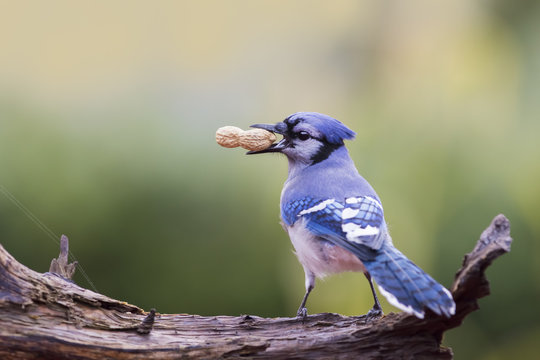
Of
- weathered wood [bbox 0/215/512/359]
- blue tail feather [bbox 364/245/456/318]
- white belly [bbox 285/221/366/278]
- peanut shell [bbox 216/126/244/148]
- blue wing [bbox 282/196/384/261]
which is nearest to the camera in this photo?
blue tail feather [bbox 364/245/456/318]

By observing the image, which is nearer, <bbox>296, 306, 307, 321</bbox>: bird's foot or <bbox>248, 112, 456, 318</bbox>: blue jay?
<bbox>248, 112, 456, 318</bbox>: blue jay

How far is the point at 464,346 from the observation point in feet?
8.80

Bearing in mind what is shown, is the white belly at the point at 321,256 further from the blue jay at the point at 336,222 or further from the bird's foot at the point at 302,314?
the bird's foot at the point at 302,314

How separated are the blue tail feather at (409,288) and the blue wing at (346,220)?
0.08 metres

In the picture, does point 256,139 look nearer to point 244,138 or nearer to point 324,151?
point 244,138

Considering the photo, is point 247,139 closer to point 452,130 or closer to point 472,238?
point 472,238

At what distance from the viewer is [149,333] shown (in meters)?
1.34

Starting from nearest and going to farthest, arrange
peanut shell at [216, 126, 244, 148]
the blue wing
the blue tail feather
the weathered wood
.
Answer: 1. the blue tail feather
2. the weathered wood
3. the blue wing
4. peanut shell at [216, 126, 244, 148]

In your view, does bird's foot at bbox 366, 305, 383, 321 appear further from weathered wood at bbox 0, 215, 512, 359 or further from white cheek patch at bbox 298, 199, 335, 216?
white cheek patch at bbox 298, 199, 335, 216

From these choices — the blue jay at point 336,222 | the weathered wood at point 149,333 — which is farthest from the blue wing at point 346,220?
the weathered wood at point 149,333

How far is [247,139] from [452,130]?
63.1 inches

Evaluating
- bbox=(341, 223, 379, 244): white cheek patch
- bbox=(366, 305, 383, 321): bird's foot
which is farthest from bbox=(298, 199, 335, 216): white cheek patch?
bbox=(366, 305, 383, 321): bird's foot

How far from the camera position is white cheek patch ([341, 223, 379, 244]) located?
137 cm

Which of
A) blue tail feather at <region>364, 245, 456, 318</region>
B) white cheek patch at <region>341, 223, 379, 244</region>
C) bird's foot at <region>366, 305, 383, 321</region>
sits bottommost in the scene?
blue tail feather at <region>364, 245, 456, 318</region>
